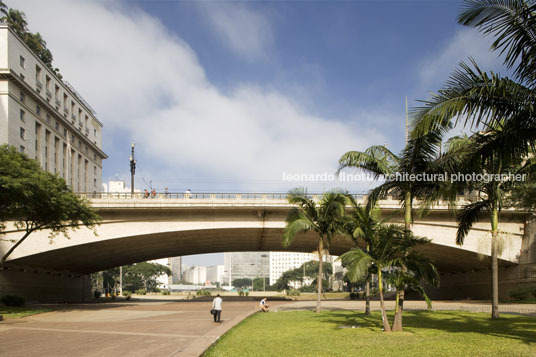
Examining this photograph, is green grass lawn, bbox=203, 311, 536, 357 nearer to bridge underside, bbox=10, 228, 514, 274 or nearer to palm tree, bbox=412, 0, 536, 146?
palm tree, bbox=412, 0, 536, 146

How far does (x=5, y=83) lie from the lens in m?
51.4

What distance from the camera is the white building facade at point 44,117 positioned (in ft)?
171

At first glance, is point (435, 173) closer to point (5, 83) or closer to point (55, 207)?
point (55, 207)

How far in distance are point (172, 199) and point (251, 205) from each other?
728 centimetres

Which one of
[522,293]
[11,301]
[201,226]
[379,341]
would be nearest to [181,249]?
[201,226]

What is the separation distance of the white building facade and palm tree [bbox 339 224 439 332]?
34.1m

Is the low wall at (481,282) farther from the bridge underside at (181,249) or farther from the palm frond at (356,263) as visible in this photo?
the palm frond at (356,263)

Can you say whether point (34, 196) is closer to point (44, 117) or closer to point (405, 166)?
point (405, 166)

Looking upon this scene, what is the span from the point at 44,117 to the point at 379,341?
6024cm

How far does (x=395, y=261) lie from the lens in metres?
14.9

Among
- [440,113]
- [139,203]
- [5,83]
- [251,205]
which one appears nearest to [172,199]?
[139,203]

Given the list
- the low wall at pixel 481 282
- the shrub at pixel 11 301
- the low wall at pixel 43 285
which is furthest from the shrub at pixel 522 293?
the low wall at pixel 43 285

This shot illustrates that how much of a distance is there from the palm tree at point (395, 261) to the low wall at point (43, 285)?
39167 millimetres

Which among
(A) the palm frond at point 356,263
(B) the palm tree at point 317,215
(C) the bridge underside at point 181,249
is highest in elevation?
(B) the palm tree at point 317,215
